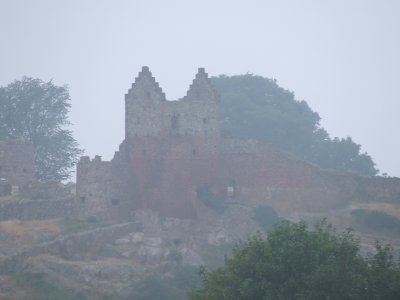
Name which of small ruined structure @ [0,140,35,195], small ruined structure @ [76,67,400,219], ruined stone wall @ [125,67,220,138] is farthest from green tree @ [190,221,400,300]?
small ruined structure @ [0,140,35,195]

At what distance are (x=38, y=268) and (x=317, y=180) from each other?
2152cm

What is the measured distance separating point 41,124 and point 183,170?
86.8ft

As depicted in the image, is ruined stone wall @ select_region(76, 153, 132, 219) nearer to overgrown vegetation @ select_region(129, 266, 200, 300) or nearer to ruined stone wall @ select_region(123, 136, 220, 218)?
ruined stone wall @ select_region(123, 136, 220, 218)

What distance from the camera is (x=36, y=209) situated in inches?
2522

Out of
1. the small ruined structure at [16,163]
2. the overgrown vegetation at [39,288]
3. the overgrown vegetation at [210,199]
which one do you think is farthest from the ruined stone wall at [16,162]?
the overgrown vegetation at [39,288]

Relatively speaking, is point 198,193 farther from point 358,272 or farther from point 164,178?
point 358,272

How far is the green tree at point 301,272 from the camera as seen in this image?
3722 centimetres

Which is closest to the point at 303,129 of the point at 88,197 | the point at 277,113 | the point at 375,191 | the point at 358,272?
the point at 277,113

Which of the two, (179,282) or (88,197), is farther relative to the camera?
(88,197)

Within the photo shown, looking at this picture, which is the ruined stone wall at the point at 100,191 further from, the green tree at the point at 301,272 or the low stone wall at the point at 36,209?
the green tree at the point at 301,272

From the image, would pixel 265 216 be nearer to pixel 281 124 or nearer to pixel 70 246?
pixel 70 246

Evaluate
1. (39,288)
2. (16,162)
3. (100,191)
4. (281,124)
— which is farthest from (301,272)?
(281,124)

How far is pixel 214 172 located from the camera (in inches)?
2613

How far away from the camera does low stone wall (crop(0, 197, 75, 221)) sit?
2482 inches
